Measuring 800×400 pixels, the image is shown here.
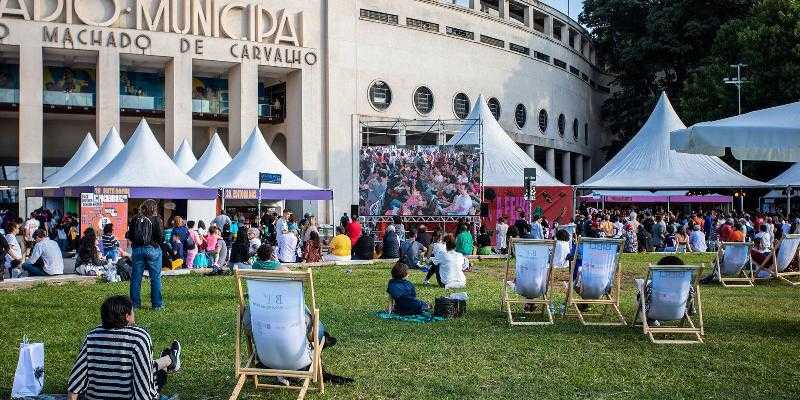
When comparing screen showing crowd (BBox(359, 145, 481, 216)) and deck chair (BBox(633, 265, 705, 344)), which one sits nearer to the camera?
deck chair (BBox(633, 265, 705, 344))

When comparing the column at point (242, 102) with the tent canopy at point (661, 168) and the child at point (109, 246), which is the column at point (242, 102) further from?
the child at point (109, 246)

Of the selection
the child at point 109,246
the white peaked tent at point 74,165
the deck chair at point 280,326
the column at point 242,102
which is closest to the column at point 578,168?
the column at point 242,102

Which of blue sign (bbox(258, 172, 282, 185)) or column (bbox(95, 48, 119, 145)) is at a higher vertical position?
column (bbox(95, 48, 119, 145))

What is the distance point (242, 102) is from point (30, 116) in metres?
8.88

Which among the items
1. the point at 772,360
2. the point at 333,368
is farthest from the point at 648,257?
the point at 333,368

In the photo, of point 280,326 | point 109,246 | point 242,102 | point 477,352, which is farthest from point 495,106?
point 280,326

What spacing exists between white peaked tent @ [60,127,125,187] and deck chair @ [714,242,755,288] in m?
16.6

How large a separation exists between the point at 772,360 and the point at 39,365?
657 cm

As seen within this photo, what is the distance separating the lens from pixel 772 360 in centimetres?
789

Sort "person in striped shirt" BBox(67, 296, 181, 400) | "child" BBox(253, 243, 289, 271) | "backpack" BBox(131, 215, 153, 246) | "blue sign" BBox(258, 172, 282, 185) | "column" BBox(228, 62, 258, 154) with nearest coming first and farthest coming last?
"person in striped shirt" BBox(67, 296, 181, 400), "child" BBox(253, 243, 289, 271), "backpack" BBox(131, 215, 153, 246), "blue sign" BBox(258, 172, 282, 185), "column" BBox(228, 62, 258, 154)

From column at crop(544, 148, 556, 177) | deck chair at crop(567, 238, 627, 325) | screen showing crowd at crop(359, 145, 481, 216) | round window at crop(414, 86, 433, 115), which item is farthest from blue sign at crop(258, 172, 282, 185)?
column at crop(544, 148, 556, 177)

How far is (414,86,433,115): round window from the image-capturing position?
43.3 m

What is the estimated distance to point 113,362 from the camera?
5.03m

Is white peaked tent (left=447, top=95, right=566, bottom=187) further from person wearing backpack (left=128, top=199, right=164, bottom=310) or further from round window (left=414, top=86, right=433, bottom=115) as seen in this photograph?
person wearing backpack (left=128, top=199, right=164, bottom=310)
